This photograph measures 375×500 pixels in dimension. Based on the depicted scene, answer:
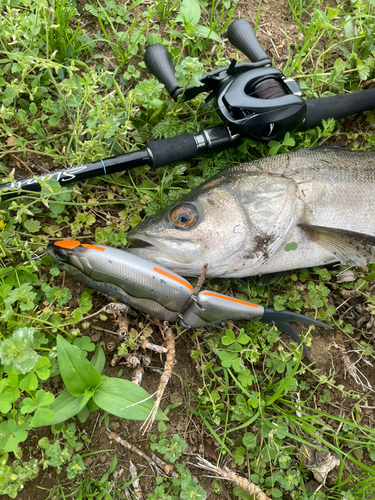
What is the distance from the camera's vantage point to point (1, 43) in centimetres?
327

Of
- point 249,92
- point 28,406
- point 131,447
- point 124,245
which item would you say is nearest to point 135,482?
point 131,447

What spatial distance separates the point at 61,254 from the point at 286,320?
1.83 meters

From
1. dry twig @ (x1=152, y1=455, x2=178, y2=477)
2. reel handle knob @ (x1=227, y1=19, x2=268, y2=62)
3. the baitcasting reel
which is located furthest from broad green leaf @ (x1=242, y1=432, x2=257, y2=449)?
reel handle knob @ (x1=227, y1=19, x2=268, y2=62)

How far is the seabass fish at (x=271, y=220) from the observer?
277cm

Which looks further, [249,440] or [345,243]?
[345,243]

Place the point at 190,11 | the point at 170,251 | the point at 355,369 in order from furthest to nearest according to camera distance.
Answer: the point at 190,11
the point at 355,369
the point at 170,251

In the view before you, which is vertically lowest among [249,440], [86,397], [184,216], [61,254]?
[249,440]

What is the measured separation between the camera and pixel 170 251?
272 cm

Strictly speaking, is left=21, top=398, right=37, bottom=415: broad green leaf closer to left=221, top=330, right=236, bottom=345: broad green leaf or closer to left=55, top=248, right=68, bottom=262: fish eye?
left=55, top=248, right=68, bottom=262: fish eye

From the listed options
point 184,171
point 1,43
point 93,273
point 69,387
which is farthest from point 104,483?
point 1,43

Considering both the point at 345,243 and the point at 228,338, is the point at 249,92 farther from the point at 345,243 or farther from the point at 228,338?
the point at 228,338

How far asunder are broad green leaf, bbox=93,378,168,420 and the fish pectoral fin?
1107 mm

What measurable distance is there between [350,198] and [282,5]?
262 centimetres

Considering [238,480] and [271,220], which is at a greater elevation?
[271,220]
